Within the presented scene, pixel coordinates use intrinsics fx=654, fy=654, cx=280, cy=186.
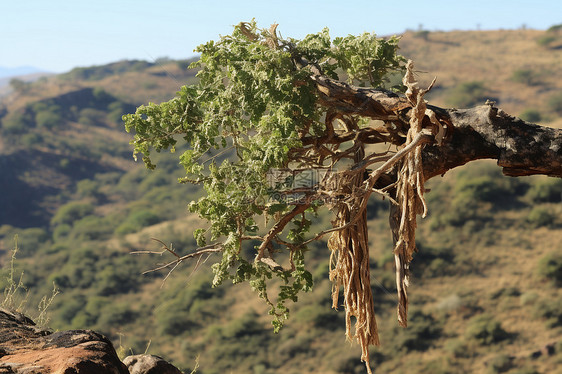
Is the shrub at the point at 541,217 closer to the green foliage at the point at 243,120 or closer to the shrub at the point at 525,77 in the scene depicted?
the shrub at the point at 525,77

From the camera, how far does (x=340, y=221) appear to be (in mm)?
5426

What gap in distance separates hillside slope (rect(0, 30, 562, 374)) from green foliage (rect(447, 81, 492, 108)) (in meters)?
0.17

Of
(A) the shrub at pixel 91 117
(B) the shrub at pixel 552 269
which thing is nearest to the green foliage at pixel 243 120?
(B) the shrub at pixel 552 269

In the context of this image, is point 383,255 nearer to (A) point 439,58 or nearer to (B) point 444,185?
(B) point 444,185

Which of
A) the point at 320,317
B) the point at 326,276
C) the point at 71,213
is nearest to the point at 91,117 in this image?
→ the point at 71,213

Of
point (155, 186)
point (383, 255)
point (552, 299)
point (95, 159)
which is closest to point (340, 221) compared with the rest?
point (552, 299)

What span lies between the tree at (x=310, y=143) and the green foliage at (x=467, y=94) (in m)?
43.4

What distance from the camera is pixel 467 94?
4881 cm

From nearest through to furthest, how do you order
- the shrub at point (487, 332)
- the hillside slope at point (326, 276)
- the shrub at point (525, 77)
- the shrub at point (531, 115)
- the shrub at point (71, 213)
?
1. the shrub at point (487, 332)
2. the hillside slope at point (326, 276)
3. the shrub at point (531, 115)
4. the shrub at point (71, 213)
5. the shrub at point (525, 77)

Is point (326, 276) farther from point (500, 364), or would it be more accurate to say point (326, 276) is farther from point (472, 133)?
point (472, 133)

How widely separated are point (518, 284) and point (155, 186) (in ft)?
103

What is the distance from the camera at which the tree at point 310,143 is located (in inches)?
187

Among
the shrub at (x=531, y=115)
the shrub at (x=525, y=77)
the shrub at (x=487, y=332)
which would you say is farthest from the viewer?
the shrub at (x=525, y=77)

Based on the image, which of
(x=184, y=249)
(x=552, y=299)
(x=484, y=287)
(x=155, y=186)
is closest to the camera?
(x=552, y=299)
